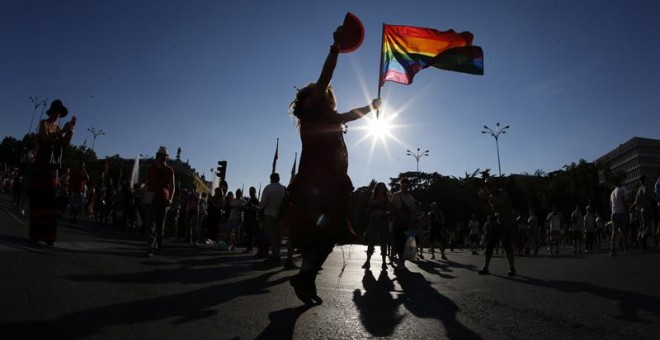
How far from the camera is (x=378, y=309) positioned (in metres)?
3.88

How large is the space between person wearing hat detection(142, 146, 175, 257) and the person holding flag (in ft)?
15.8

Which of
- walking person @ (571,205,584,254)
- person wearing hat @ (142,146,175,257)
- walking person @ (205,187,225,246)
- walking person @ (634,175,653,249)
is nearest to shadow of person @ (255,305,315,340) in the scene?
person wearing hat @ (142,146,175,257)

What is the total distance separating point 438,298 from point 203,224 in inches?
519

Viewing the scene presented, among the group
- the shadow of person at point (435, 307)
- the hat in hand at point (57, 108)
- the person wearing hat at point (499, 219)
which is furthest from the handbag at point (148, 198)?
the person wearing hat at point (499, 219)

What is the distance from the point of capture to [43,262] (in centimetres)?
499

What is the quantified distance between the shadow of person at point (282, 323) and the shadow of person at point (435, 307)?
103 cm

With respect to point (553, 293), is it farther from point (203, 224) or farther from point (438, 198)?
point (438, 198)

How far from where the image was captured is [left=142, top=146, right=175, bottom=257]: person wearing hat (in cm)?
775

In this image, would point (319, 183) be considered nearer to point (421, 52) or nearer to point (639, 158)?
point (421, 52)

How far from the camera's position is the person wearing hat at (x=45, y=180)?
6.51 meters

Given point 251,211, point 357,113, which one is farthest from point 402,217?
point 357,113

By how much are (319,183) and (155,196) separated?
5168 millimetres

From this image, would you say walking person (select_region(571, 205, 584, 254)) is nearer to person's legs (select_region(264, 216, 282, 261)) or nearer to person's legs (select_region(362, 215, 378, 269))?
person's legs (select_region(362, 215, 378, 269))

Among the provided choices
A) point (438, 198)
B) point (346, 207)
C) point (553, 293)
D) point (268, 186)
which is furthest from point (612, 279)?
point (438, 198)
